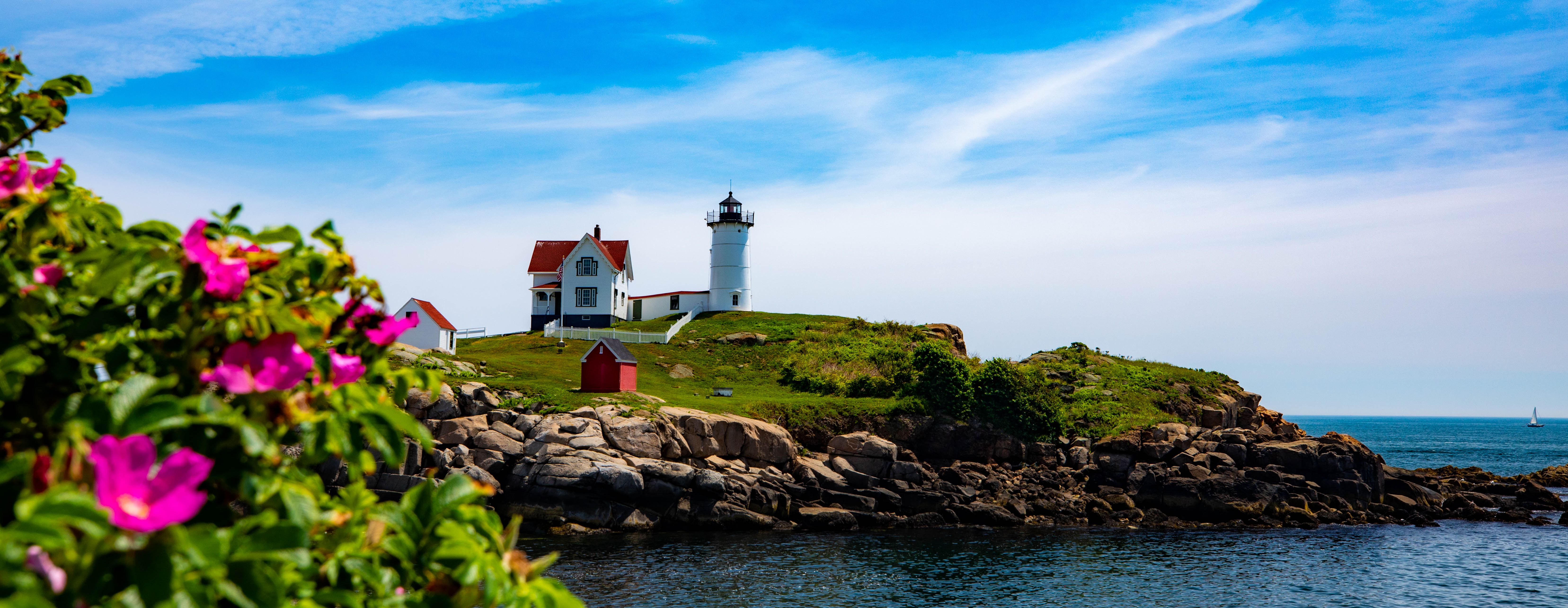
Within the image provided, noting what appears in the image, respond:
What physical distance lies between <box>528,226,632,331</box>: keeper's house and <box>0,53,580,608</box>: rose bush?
233ft

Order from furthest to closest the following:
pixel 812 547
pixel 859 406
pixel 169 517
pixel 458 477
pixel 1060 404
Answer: pixel 1060 404, pixel 859 406, pixel 812 547, pixel 458 477, pixel 169 517

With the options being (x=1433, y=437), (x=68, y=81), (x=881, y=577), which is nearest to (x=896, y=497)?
(x=881, y=577)

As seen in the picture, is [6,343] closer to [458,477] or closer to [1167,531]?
[458,477]

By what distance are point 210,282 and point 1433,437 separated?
217590 mm

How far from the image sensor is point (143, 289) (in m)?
3.73

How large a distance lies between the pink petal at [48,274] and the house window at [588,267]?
72101mm

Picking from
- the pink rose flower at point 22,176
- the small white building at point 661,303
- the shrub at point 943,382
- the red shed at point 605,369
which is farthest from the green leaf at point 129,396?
the small white building at point 661,303

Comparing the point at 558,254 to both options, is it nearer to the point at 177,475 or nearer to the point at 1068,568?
the point at 1068,568

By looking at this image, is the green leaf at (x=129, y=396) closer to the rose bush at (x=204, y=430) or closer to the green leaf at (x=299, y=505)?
the rose bush at (x=204, y=430)

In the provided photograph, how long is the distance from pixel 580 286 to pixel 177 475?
7373 cm

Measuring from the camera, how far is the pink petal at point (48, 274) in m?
3.87

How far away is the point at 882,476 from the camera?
42.5m

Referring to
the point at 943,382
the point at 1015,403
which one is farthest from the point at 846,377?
the point at 1015,403

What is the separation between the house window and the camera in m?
75.0
